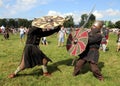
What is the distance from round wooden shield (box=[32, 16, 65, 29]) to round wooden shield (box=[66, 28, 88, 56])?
767 mm

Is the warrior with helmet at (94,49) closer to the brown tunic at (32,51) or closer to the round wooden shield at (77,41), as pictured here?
the round wooden shield at (77,41)

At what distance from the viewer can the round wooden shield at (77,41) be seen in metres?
8.03

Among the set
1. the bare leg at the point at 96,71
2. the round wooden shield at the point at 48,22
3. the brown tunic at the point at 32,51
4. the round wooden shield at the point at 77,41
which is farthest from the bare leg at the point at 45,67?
the bare leg at the point at 96,71

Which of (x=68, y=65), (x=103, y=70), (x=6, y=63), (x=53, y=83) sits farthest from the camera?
(x=6, y=63)

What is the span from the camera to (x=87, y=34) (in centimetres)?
805

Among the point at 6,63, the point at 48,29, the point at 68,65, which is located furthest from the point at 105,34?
the point at 48,29

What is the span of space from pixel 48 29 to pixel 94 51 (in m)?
1.60

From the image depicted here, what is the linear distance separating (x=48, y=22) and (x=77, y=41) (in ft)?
3.80

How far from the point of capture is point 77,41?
8391 millimetres

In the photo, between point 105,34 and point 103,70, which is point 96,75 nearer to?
point 103,70

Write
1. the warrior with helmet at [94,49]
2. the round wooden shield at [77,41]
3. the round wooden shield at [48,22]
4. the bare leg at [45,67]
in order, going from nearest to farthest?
the round wooden shield at [48,22], the warrior with helmet at [94,49], the round wooden shield at [77,41], the bare leg at [45,67]

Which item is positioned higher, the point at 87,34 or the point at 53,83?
the point at 87,34

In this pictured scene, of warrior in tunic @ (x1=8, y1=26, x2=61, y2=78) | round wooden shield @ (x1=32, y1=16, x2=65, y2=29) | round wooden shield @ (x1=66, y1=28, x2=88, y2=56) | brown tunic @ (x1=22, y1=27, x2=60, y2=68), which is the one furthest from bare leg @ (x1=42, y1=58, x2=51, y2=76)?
round wooden shield @ (x1=32, y1=16, x2=65, y2=29)

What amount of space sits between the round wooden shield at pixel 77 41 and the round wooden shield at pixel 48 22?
767 millimetres
